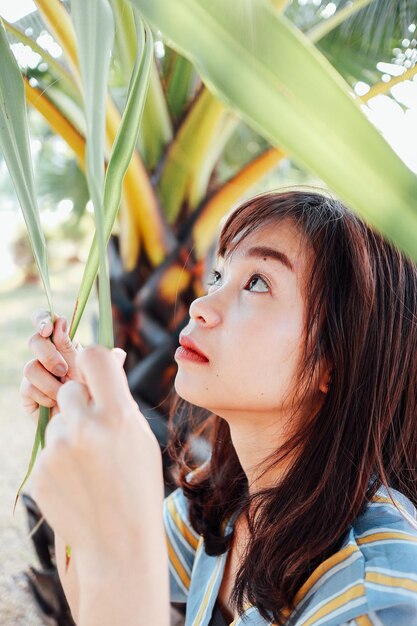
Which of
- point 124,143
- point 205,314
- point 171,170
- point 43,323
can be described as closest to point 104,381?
point 124,143

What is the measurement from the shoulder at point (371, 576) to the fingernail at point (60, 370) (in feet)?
1.12

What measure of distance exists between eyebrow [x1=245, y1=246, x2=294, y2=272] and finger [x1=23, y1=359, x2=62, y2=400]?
0.27 m

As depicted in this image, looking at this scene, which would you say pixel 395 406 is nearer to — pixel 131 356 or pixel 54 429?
pixel 54 429

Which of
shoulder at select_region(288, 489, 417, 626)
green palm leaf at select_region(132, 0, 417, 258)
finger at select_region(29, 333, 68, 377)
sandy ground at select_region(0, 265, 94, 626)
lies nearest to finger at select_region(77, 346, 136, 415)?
green palm leaf at select_region(132, 0, 417, 258)

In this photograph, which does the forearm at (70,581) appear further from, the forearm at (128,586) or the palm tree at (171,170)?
the palm tree at (171,170)

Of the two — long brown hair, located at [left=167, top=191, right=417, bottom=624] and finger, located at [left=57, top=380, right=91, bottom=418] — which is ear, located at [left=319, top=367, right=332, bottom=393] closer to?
long brown hair, located at [left=167, top=191, right=417, bottom=624]

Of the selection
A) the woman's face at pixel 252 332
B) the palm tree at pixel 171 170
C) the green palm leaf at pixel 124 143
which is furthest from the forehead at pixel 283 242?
the palm tree at pixel 171 170

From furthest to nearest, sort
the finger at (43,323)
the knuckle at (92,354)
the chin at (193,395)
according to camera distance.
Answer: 1. the chin at (193,395)
2. the finger at (43,323)
3. the knuckle at (92,354)

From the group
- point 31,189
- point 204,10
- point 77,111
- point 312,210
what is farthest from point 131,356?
point 204,10

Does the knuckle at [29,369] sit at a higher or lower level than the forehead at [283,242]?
lower

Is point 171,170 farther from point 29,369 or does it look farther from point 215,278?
point 29,369

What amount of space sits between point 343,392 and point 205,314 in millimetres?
199

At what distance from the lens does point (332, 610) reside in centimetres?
64

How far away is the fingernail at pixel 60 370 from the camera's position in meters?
0.64
